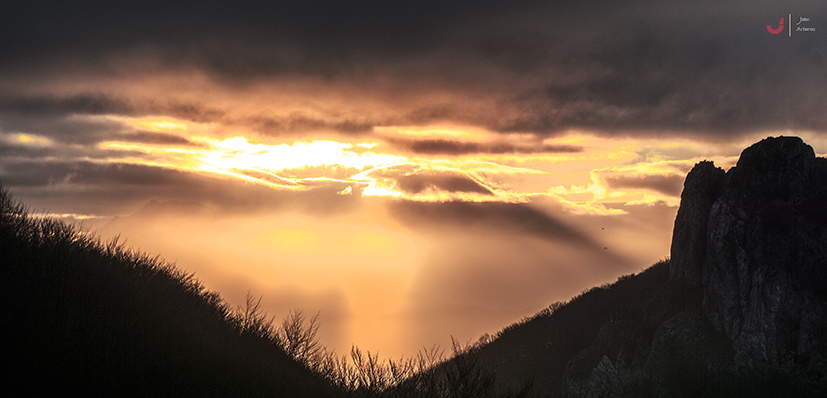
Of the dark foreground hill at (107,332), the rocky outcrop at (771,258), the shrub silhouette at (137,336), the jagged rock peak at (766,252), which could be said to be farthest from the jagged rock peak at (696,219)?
the dark foreground hill at (107,332)

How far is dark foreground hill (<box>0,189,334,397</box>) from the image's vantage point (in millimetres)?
14711

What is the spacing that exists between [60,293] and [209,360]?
6.37 m

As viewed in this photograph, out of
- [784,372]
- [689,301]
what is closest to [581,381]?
[689,301]

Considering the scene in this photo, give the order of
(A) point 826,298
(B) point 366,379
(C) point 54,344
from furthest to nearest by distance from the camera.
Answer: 1. (A) point 826,298
2. (B) point 366,379
3. (C) point 54,344

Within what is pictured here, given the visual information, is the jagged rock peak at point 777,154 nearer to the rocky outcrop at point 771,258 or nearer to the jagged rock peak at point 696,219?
the rocky outcrop at point 771,258

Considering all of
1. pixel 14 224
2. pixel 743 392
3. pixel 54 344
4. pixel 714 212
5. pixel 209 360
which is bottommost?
pixel 743 392

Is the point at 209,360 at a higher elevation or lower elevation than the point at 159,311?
lower

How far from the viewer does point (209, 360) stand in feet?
67.9

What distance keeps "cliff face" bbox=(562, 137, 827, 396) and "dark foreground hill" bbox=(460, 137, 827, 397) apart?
76 millimetres

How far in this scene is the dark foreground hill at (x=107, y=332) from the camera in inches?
579

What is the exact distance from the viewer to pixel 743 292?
3738 cm

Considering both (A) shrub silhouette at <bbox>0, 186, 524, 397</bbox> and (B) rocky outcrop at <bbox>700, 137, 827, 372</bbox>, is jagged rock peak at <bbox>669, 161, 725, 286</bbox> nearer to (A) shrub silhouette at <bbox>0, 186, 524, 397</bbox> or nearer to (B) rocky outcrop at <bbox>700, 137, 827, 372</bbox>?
(B) rocky outcrop at <bbox>700, 137, 827, 372</bbox>

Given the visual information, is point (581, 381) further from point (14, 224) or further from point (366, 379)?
point (14, 224)

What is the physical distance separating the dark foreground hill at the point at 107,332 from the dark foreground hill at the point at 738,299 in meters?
32.0
